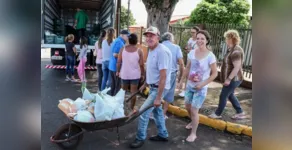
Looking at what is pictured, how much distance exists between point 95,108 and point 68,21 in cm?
1181

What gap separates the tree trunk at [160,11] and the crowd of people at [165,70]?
161cm

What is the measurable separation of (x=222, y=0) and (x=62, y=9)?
12.6 meters

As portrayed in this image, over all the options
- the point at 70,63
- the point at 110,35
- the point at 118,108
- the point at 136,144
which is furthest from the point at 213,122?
the point at 70,63

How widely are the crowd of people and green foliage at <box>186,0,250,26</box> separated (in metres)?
14.0

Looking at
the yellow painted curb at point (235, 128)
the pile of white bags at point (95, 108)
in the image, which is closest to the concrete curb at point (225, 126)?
the yellow painted curb at point (235, 128)

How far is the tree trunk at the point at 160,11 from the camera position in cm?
799

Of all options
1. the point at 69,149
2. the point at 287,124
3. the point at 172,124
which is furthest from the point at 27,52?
the point at 172,124

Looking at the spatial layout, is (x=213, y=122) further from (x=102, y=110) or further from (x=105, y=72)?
(x=105, y=72)

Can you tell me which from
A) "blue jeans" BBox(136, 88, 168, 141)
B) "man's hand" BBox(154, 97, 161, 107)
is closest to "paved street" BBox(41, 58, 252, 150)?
"blue jeans" BBox(136, 88, 168, 141)

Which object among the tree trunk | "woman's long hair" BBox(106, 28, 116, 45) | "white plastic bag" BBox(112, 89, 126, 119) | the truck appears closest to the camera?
"white plastic bag" BBox(112, 89, 126, 119)

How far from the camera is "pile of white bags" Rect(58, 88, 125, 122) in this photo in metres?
3.74

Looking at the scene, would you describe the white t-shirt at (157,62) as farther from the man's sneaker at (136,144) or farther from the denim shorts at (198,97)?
the man's sneaker at (136,144)

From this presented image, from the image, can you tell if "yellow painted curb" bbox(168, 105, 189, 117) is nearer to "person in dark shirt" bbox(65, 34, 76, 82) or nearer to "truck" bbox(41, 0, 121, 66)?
"person in dark shirt" bbox(65, 34, 76, 82)

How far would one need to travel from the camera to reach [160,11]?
8070 millimetres
